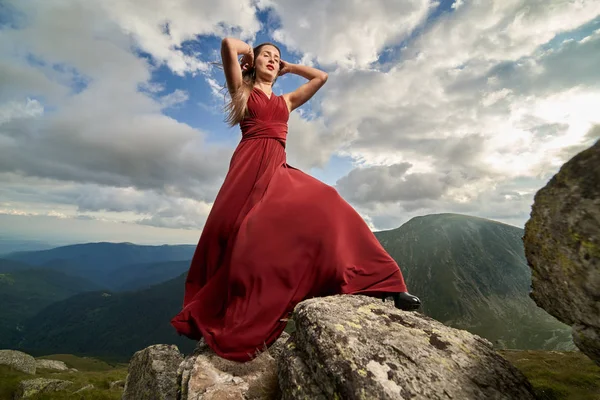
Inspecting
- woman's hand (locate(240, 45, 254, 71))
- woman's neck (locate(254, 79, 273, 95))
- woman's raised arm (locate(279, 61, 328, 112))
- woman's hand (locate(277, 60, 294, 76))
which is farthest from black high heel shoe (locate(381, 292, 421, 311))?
woman's hand (locate(240, 45, 254, 71))

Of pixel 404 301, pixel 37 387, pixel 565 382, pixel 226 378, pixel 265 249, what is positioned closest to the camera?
pixel 226 378

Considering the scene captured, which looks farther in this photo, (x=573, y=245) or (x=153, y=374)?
(x=153, y=374)

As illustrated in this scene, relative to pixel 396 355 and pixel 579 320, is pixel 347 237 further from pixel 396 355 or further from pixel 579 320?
pixel 579 320

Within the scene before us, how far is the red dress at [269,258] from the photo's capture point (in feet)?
15.0

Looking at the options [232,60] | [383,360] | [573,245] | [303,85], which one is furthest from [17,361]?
[573,245]

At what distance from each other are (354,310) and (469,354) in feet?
4.38

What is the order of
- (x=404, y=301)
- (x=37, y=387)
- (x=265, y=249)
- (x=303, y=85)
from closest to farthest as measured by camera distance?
(x=404, y=301) < (x=265, y=249) < (x=303, y=85) < (x=37, y=387)

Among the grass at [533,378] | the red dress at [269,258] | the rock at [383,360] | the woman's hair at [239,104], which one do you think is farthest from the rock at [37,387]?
the rock at [383,360]

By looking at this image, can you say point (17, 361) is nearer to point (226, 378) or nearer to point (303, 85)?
point (226, 378)

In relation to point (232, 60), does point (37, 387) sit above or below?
below

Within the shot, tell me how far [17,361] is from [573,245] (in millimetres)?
113802

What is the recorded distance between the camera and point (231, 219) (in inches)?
219

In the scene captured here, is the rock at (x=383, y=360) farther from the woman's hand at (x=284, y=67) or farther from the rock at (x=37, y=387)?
the rock at (x=37, y=387)

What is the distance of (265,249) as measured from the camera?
15.9ft
